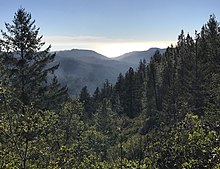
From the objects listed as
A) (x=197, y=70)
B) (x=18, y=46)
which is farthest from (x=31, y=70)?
(x=197, y=70)

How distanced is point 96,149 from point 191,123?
31.3 meters

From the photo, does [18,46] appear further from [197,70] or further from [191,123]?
[197,70]

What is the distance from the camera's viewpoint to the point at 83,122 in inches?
1390

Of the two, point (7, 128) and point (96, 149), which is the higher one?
point (7, 128)

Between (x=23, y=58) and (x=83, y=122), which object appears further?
(x=83, y=122)

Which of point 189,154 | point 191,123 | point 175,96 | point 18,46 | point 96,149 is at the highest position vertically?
point 18,46

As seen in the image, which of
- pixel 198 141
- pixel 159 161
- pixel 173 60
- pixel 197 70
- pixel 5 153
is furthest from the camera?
pixel 173 60

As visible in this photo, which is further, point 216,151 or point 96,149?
point 96,149

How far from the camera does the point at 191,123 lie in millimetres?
8789

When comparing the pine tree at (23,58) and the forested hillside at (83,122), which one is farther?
the pine tree at (23,58)

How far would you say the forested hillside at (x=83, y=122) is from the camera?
844cm

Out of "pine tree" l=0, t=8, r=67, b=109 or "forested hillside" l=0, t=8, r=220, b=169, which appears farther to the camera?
"pine tree" l=0, t=8, r=67, b=109

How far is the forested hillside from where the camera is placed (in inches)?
332

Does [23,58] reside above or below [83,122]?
above
